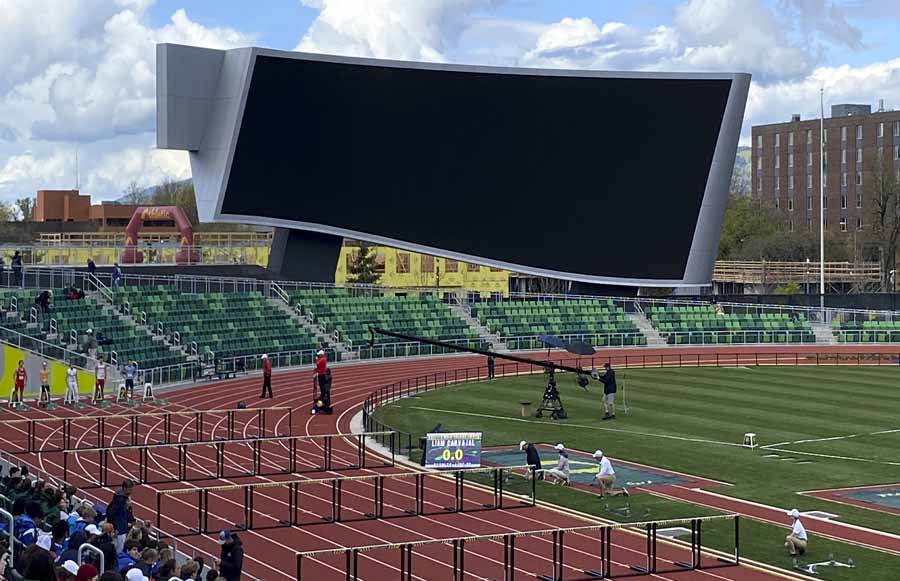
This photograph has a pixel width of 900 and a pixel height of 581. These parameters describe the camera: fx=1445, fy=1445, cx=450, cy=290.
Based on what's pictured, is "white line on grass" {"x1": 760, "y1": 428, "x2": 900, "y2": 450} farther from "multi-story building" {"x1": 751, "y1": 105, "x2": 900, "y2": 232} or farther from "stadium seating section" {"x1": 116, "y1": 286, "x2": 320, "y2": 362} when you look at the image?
"multi-story building" {"x1": 751, "y1": 105, "x2": 900, "y2": 232}

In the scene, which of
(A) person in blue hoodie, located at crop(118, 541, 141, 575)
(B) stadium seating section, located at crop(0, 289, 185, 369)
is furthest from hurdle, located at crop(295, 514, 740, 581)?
(B) stadium seating section, located at crop(0, 289, 185, 369)

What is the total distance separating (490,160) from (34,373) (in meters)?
28.6

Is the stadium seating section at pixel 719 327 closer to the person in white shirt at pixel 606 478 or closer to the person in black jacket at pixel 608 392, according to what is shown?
the person in black jacket at pixel 608 392

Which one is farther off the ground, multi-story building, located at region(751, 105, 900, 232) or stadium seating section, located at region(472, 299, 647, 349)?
multi-story building, located at region(751, 105, 900, 232)

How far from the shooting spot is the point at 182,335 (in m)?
56.3

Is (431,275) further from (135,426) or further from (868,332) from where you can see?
(135,426)

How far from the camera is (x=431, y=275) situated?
107688 millimetres

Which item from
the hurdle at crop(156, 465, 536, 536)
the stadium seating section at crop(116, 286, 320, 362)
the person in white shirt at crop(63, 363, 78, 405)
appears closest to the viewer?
the hurdle at crop(156, 465, 536, 536)

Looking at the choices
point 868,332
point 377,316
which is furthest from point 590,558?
point 868,332

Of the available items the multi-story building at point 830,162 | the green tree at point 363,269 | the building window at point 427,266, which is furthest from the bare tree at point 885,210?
the green tree at point 363,269

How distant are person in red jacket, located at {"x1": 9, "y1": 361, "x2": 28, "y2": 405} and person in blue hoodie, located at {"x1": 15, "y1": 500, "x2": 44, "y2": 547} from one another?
24907 mm

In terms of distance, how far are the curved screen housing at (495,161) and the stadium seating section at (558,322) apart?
1.82 m

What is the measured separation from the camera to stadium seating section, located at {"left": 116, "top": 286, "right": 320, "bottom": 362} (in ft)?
186

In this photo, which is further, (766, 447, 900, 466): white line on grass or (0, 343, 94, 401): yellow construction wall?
(0, 343, 94, 401): yellow construction wall
